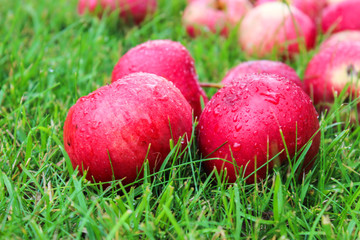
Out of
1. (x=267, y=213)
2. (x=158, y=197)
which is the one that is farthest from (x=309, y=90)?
(x=158, y=197)

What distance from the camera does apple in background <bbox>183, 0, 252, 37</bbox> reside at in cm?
356

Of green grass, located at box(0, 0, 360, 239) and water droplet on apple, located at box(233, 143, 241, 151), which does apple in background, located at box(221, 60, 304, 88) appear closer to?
green grass, located at box(0, 0, 360, 239)

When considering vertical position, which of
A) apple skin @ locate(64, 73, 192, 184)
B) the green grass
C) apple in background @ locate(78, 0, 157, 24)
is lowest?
the green grass

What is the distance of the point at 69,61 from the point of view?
273 cm

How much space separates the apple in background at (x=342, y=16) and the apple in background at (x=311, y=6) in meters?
0.24

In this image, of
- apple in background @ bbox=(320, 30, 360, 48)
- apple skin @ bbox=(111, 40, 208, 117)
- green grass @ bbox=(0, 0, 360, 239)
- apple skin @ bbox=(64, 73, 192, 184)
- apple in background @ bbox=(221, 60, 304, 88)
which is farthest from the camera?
apple in background @ bbox=(320, 30, 360, 48)

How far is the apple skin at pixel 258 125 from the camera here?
1538 millimetres

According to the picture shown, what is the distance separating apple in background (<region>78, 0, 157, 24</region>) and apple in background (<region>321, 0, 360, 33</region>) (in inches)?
61.7

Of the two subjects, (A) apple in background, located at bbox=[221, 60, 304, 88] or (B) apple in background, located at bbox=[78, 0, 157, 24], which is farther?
(B) apple in background, located at bbox=[78, 0, 157, 24]

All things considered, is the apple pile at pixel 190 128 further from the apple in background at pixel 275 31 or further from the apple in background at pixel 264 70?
the apple in background at pixel 275 31

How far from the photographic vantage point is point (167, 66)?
76.7 inches

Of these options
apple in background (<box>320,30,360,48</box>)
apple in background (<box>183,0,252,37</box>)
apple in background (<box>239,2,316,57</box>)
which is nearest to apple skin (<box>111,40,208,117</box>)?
apple in background (<box>239,2,316,57</box>)

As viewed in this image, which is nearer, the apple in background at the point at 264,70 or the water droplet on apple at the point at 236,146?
the water droplet on apple at the point at 236,146

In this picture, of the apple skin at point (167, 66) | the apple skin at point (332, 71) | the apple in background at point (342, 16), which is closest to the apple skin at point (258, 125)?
the apple skin at point (167, 66)
